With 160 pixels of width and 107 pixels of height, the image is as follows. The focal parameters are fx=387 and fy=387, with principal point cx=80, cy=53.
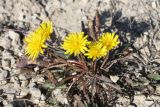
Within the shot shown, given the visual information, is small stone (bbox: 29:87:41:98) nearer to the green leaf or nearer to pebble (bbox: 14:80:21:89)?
pebble (bbox: 14:80:21:89)

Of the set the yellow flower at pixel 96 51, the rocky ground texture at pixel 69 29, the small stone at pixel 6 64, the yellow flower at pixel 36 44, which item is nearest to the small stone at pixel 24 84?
the rocky ground texture at pixel 69 29

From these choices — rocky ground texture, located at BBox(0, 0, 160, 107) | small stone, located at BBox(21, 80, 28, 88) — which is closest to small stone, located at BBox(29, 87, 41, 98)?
rocky ground texture, located at BBox(0, 0, 160, 107)

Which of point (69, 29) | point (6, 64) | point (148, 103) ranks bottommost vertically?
point (148, 103)

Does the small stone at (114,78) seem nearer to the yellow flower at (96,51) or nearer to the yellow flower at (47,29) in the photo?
the yellow flower at (96,51)

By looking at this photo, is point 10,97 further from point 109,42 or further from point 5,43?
point 109,42

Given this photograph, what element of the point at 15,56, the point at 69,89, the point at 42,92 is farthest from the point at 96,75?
the point at 15,56

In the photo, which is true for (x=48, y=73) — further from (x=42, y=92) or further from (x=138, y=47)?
(x=138, y=47)

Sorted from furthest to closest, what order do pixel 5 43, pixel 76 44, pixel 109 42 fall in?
pixel 5 43 < pixel 109 42 < pixel 76 44

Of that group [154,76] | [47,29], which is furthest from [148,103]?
[47,29]

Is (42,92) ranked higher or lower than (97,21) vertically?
lower

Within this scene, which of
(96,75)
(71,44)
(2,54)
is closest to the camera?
(71,44)
